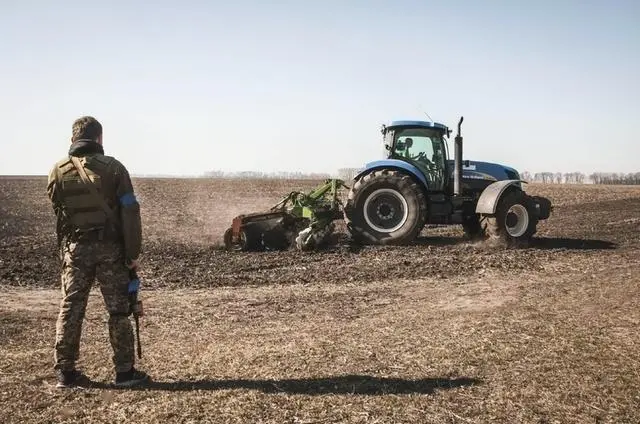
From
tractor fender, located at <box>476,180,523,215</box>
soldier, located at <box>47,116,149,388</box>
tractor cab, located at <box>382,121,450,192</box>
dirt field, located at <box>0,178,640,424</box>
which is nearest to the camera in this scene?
dirt field, located at <box>0,178,640,424</box>

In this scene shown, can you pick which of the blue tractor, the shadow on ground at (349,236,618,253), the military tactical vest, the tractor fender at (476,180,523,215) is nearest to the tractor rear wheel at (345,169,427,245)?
the blue tractor

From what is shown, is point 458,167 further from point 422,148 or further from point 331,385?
point 331,385

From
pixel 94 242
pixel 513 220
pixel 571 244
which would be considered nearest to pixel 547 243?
pixel 571 244

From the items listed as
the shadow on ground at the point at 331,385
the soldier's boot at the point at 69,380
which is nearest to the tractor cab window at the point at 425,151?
the shadow on ground at the point at 331,385

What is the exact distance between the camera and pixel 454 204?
41.9ft

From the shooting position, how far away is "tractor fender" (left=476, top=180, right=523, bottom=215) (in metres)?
11.9

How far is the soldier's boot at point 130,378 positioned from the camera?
4.72 m

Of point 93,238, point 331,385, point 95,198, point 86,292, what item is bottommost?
point 331,385

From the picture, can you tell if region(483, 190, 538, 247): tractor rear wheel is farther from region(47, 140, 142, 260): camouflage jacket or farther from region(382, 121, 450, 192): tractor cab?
region(47, 140, 142, 260): camouflage jacket

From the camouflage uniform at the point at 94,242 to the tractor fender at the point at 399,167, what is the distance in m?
8.56

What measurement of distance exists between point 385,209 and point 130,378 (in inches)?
341

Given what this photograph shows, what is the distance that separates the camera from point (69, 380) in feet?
15.4

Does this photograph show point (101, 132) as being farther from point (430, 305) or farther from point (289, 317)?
point (430, 305)

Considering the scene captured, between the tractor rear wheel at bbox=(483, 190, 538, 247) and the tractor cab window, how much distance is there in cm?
143
